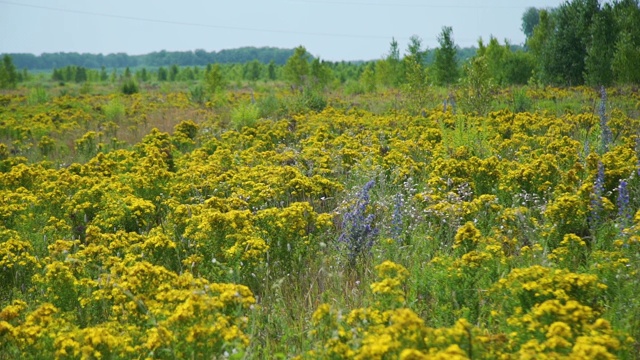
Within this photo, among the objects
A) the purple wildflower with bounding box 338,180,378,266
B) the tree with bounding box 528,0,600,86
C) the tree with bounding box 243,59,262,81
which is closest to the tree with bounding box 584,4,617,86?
the tree with bounding box 528,0,600,86

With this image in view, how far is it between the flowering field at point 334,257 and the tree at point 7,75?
34188 mm

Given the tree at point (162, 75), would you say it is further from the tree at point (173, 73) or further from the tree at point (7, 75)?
the tree at point (7, 75)

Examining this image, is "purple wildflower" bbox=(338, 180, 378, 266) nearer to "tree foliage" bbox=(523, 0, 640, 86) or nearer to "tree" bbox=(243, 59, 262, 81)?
"tree foliage" bbox=(523, 0, 640, 86)

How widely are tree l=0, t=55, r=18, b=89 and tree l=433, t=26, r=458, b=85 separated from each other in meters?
31.1

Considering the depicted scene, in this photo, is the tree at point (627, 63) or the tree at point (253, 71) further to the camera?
the tree at point (253, 71)

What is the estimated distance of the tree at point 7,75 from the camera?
38.5 metres

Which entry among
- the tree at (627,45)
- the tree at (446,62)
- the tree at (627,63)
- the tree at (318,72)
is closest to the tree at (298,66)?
the tree at (318,72)

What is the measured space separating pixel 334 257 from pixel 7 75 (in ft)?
138

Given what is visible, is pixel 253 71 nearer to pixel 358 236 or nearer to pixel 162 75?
pixel 162 75

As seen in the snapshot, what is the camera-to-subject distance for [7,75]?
39.1 m

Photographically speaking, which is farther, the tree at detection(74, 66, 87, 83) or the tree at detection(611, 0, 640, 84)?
the tree at detection(74, 66, 87, 83)

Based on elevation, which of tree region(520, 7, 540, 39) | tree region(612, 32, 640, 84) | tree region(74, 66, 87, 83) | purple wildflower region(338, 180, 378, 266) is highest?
tree region(520, 7, 540, 39)

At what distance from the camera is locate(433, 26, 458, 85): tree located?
27.3 m

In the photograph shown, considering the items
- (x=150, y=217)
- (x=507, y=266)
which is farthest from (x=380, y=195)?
(x=150, y=217)
